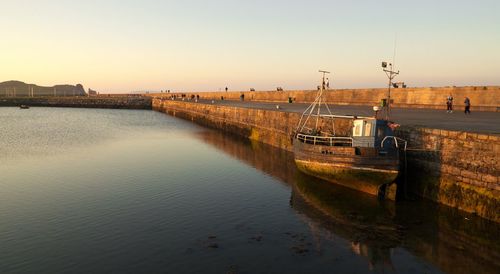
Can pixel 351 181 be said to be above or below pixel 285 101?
below

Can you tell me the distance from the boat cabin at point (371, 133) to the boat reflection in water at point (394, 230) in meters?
2.58

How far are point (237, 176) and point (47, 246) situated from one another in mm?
12652

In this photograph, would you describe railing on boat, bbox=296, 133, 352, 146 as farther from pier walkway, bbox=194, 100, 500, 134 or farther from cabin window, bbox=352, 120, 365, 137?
pier walkway, bbox=194, 100, 500, 134

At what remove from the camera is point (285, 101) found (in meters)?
62.5

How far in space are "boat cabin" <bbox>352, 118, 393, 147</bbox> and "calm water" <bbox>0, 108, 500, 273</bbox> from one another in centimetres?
266

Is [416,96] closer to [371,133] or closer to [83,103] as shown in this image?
[371,133]

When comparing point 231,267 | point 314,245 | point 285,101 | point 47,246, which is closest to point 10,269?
point 47,246

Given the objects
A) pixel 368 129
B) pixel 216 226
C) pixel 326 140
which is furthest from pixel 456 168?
pixel 216 226

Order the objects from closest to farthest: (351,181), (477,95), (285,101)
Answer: (351,181) < (477,95) < (285,101)

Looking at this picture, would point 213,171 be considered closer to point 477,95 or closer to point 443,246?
point 443,246

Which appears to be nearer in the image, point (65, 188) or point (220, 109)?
point (65, 188)

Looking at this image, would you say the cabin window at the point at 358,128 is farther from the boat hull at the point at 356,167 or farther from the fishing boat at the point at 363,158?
the boat hull at the point at 356,167

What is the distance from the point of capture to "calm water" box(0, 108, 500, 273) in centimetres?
1145

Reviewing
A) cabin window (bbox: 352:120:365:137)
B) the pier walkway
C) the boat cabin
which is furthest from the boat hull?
the pier walkway
